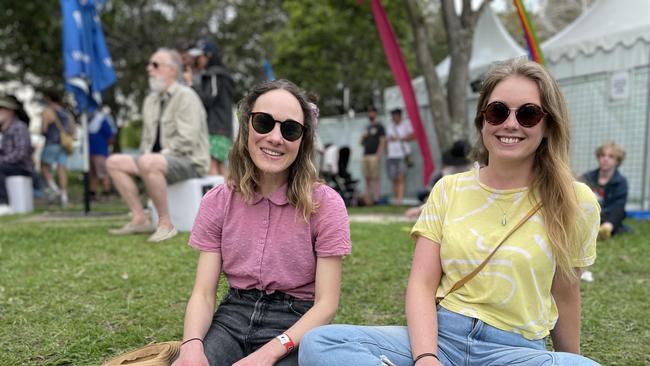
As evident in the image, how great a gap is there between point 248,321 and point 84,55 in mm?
6704

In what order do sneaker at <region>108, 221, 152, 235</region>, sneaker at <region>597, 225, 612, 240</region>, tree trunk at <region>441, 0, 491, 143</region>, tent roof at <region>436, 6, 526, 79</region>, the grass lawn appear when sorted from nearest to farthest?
the grass lawn, sneaker at <region>108, 221, 152, 235</region>, sneaker at <region>597, 225, 612, 240</region>, tree trunk at <region>441, 0, 491, 143</region>, tent roof at <region>436, 6, 526, 79</region>

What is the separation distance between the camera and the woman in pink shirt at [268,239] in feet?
7.05

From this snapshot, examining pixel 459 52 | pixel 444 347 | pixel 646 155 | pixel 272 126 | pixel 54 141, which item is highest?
pixel 459 52

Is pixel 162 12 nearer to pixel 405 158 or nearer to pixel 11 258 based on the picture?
pixel 405 158

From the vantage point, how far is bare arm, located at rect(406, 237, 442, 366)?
6.20 feet

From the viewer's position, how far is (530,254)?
1.88 metres

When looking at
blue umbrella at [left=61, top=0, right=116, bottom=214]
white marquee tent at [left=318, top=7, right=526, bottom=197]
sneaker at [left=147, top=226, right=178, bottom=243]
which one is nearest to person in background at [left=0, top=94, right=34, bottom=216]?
blue umbrella at [left=61, top=0, right=116, bottom=214]

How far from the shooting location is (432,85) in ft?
30.2

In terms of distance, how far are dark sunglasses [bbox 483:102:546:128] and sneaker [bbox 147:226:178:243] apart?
3977 millimetres

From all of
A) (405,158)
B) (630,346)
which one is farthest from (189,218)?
(405,158)

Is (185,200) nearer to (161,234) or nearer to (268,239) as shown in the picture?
(161,234)

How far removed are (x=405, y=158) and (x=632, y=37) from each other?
4490mm

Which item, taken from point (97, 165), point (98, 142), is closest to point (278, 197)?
point (98, 142)

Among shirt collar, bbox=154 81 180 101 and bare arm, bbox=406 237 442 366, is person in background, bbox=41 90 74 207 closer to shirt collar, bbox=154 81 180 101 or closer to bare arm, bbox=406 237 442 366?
shirt collar, bbox=154 81 180 101
